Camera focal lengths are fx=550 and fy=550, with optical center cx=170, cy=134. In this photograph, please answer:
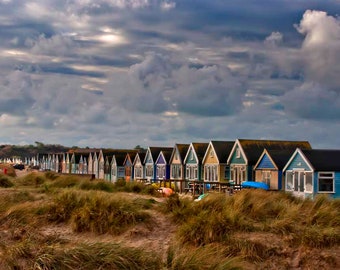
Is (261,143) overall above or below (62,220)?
above

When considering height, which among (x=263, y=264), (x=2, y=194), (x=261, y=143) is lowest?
(x=263, y=264)

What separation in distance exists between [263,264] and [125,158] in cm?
5432

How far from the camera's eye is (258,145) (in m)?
47.3

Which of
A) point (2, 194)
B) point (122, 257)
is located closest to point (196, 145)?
point (2, 194)

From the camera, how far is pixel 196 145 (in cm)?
5275

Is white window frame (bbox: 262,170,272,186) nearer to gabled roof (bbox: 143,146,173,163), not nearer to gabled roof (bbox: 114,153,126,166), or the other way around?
gabled roof (bbox: 143,146,173,163)

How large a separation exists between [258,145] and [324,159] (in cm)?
1029

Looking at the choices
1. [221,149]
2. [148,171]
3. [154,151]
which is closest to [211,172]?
[221,149]

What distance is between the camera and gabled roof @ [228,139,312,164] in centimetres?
4538

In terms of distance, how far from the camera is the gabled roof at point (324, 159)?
36.6m

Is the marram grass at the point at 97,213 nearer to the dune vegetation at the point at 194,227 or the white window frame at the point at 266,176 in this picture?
the dune vegetation at the point at 194,227

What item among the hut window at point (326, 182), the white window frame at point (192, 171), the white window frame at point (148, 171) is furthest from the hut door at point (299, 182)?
the white window frame at point (148, 171)

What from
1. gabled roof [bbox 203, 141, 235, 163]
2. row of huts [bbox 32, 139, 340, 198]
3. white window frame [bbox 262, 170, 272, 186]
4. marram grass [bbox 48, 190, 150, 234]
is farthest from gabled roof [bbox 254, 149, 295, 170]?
marram grass [bbox 48, 190, 150, 234]

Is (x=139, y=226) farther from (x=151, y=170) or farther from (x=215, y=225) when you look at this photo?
(x=151, y=170)
